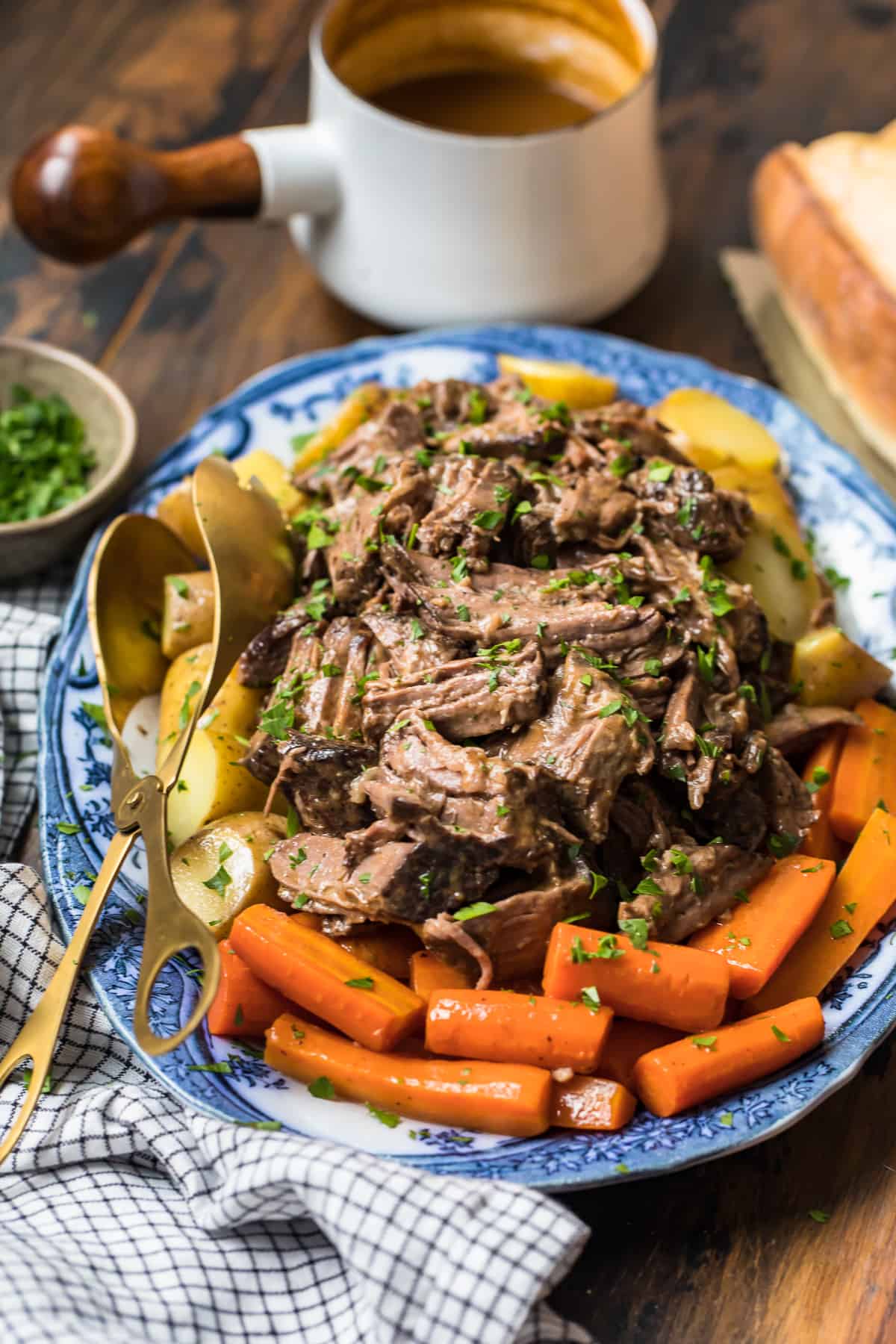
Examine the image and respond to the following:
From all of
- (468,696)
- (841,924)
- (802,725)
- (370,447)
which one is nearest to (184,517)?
(370,447)

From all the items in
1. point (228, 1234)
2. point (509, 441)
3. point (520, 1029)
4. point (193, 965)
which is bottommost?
point (228, 1234)

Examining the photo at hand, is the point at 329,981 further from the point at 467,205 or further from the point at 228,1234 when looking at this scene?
the point at 467,205

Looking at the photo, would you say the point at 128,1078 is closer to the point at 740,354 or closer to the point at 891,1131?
the point at 891,1131

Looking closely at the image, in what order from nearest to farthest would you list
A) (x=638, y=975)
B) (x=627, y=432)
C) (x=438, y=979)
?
1. (x=638, y=975)
2. (x=438, y=979)
3. (x=627, y=432)

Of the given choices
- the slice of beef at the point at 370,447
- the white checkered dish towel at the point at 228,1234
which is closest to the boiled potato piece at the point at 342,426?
the slice of beef at the point at 370,447

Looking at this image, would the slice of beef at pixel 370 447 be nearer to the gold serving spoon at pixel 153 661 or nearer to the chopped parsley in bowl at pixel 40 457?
the gold serving spoon at pixel 153 661
